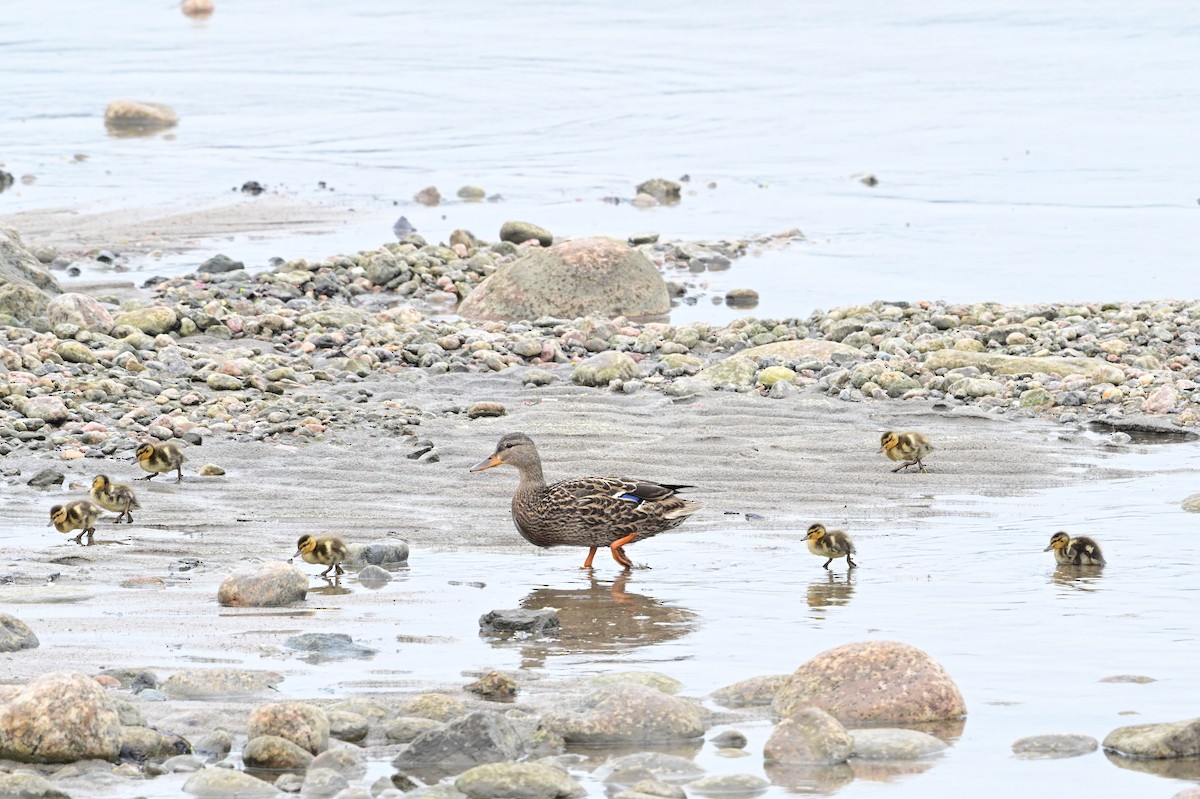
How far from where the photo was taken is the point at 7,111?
43344 millimetres

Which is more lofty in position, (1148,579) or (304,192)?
(304,192)

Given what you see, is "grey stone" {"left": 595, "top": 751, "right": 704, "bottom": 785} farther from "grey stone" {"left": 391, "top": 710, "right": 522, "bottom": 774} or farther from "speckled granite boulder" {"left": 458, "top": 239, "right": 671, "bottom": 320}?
"speckled granite boulder" {"left": 458, "top": 239, "right": 671, "bottom": 320}

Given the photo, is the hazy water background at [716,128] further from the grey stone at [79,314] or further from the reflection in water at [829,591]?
the reflection in water at [829,591]

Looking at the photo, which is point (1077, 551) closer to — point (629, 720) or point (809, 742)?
point (809, 742)

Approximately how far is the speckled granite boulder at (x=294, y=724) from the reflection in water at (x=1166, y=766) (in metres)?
2.81

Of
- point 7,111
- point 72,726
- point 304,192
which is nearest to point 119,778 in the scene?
point 72,726

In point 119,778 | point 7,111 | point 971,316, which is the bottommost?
point 119,778

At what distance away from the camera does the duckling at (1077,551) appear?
9.92m

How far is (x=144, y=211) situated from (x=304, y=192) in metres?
3.26

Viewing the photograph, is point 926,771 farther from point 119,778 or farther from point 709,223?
point 709,223

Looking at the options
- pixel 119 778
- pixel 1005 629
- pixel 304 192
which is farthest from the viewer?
pixel 304 192

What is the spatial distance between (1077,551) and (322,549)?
4009mm

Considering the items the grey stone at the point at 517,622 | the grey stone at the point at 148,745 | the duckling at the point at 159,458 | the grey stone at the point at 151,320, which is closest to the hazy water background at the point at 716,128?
the grey stone at the point at 151,320

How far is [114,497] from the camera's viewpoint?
11.2 metres
